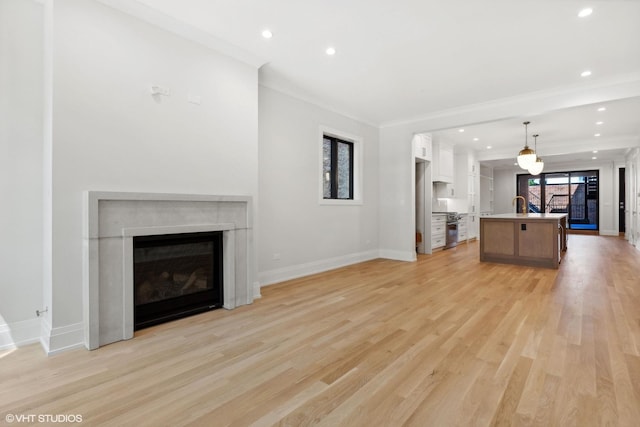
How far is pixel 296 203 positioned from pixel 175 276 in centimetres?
214

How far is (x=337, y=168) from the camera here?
5754 millimetres

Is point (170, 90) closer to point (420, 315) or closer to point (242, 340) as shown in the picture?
point (242, 340)

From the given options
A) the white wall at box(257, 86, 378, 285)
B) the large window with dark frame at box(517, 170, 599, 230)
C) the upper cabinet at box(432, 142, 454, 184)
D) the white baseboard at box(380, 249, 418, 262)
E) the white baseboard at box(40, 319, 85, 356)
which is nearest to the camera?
the white baseboard at box(40, 319, 85, 356)

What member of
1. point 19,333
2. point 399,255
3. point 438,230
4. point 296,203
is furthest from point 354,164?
point 19,333

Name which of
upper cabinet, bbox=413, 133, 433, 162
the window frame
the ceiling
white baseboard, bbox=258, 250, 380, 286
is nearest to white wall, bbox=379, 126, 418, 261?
upper cabinet, bbox=413, 133, 433, 162

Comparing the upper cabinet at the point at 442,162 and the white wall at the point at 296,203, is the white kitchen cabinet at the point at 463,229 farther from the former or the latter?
the white wall at the point at 296,203

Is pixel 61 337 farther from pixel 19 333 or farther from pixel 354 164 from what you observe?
pixel 354 164

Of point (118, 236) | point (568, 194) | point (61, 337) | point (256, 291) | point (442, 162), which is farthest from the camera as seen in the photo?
point (568, 194)

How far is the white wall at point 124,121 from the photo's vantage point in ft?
7.91

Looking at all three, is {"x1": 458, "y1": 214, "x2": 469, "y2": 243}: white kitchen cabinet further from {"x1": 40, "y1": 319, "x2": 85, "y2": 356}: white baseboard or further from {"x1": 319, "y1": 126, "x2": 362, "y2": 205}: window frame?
{"x1": 40, "y1": 319, "x2": 85, "y2": 356}: white baseboard

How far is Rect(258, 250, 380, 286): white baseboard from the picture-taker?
14.3 feet

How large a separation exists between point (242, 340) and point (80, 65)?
255 centimetres

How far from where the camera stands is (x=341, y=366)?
6.93 ft

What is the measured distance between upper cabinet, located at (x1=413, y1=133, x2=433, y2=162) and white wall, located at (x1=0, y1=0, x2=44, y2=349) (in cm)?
567
